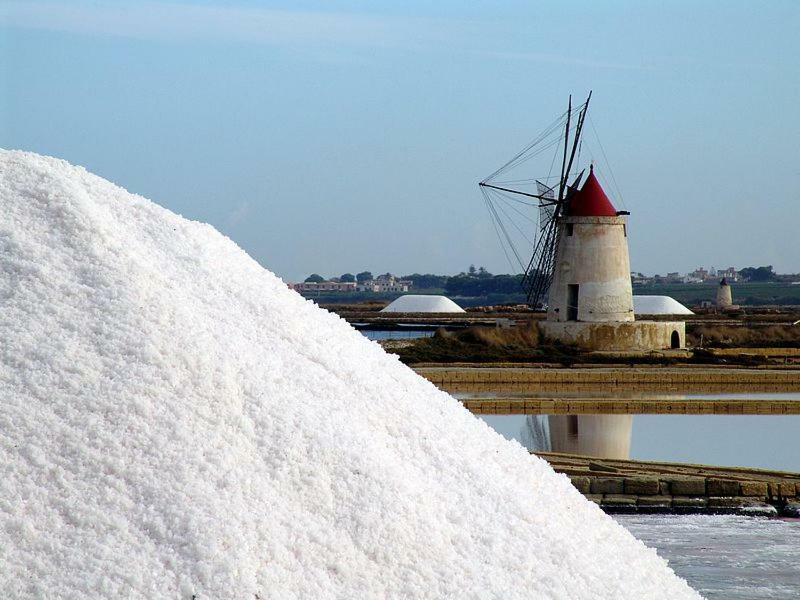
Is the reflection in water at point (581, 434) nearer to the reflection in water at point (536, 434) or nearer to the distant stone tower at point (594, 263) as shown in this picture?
the reflection in water at point (536, 434)

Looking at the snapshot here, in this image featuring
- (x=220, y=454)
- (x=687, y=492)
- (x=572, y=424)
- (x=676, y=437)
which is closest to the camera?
(x=220, y=454)

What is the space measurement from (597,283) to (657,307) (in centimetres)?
2004

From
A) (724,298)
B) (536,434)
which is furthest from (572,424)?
(724,298)

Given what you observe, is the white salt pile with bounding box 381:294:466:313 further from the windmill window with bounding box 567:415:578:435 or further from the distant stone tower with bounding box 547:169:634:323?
the windmill window with bounding box 567:415:578:435

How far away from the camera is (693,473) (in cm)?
700

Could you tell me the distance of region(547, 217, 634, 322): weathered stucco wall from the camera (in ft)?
63.1

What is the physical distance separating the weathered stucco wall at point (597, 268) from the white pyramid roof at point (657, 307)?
18.0 meters

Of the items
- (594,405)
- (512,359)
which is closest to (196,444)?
(594,405)

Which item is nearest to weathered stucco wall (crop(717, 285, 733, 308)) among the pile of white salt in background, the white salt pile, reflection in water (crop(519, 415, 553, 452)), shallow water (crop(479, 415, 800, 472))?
the white salt pile

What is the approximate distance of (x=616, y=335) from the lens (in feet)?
63.0

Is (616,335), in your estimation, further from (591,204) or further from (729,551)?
Result: (729,551)

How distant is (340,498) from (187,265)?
1324 millimetres

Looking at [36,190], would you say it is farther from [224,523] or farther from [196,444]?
[224,523]

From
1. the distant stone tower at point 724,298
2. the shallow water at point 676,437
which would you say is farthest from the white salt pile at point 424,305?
the shallow water at point 676,437
